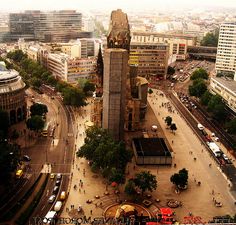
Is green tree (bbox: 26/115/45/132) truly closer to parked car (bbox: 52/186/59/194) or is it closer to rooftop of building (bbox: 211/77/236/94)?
parked car (bbox: 52/186/59/194)

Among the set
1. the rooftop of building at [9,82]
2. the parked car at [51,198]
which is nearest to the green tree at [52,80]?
the rooftop of building at [9,82]

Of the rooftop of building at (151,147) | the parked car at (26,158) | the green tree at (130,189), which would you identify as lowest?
the parked car at (26,158)

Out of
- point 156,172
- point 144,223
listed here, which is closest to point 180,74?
point 156,172

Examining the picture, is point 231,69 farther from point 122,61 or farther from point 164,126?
point 122,61

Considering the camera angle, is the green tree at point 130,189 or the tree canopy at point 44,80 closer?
the green tree at point 130,189

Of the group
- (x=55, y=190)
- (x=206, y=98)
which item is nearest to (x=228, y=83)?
(x=206, y=98)

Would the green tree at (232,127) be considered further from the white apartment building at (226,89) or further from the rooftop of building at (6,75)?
the rooftop of building at (6,75)

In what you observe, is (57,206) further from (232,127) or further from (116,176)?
(232,127)
